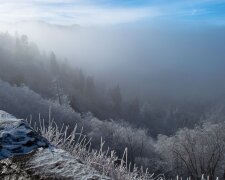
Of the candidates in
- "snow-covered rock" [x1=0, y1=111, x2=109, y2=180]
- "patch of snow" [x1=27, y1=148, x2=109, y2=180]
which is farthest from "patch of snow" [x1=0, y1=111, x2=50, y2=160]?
"patch of snow" [x1=27, y1=148, x2=109, y2=180]

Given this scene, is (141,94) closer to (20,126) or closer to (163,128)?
(163,128)

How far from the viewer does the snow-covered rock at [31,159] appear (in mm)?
2529

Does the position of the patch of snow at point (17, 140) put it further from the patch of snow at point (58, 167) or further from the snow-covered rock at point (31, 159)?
the patch of snow at point (58, 167)

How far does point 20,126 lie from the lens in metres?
3.24

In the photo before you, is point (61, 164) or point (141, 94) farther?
point (141, 94)

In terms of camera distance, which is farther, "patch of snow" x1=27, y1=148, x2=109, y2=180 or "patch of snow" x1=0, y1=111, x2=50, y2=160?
"patch of snow" x1=0, y1=111, x2=50, y2=160

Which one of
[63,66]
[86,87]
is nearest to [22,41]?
[63,66]

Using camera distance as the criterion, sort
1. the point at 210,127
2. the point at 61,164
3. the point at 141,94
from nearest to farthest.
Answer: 1. the point at 61,164
2. the point at 210,127
3. the point at 141,94

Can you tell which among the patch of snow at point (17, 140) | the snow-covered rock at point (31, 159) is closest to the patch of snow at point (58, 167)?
the snow-covered rock at point (31, 159)

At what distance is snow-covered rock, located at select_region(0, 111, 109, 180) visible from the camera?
2529 mm

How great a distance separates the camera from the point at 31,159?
2787 millimetres

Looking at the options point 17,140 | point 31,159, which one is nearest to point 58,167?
point 31,159

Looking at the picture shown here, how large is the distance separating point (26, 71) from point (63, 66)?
27113 millimetres

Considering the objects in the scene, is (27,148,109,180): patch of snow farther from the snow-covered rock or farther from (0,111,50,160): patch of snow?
(0,111,50,160): patch of snow
